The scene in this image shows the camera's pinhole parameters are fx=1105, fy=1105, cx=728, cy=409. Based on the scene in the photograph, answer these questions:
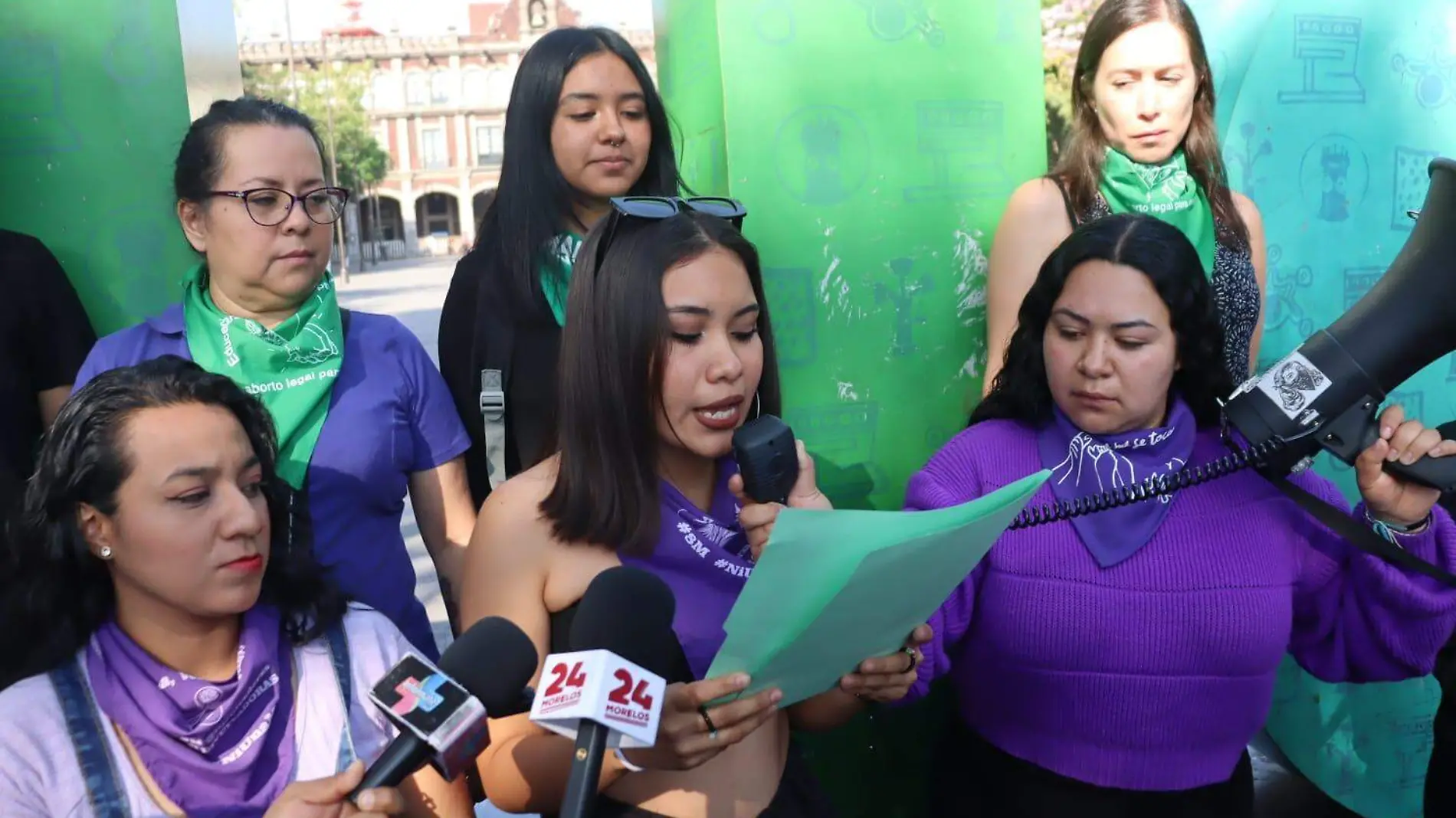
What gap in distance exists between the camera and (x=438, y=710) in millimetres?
1032

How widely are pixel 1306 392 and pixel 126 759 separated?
191cm

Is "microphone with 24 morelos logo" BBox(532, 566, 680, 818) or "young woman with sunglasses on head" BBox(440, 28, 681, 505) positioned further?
"young woman with sunglasses on head" BBox(440, 28, 681, 505)

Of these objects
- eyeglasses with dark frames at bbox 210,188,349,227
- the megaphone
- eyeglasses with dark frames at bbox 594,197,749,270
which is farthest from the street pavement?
the megaphone

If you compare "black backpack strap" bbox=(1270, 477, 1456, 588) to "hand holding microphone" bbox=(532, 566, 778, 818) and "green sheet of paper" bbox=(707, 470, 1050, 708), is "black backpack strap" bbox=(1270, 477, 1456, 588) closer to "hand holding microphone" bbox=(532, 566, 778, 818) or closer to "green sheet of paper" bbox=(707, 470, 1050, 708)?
"green sheet of paper" bbox=(707, 470, 1050, 708)

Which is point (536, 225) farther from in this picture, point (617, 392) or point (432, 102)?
point (432, 102)

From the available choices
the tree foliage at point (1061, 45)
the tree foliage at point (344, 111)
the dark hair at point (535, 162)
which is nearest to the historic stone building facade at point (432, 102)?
the tree foliage at point (344, 111)

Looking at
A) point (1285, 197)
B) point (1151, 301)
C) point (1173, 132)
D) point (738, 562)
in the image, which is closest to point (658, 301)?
point (738, 562)

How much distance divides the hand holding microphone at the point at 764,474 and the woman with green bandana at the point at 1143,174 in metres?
1.18

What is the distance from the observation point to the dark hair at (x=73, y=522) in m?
1.66

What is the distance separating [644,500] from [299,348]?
0.95 metres

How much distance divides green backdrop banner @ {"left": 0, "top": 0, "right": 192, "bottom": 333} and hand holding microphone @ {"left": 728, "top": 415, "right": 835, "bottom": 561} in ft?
6.70

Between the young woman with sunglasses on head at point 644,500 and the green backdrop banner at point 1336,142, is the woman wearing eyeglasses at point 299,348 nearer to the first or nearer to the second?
the young woman with sunglasses on head at point 644,500

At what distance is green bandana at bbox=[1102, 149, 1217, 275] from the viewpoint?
2816 mm

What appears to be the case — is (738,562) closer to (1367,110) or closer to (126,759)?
(126,759)
